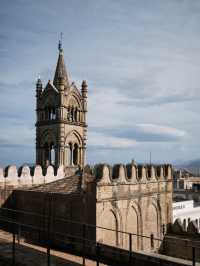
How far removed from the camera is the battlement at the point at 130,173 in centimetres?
1566

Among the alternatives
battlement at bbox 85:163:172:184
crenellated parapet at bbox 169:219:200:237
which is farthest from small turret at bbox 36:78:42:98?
crenellated parapet at bbox 169:219:200:237

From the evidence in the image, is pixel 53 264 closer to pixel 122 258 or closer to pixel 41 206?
pixel 122 258

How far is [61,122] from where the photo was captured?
35.4m

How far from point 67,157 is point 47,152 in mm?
2690

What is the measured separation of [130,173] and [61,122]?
18.3m

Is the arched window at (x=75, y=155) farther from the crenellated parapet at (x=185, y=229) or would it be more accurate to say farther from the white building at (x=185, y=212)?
the crenellated parapet at (x=185, y=229)

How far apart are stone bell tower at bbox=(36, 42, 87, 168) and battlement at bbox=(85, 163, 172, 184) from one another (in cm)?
1441

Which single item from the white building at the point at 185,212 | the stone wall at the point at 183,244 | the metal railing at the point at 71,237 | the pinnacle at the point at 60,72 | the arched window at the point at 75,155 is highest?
the pinnacle at the point at 60,72

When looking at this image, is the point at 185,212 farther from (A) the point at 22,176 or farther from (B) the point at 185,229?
(A) the point at 22,176

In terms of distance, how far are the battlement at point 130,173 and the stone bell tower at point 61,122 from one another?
14.4 meters

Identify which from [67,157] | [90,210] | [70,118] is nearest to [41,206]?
[90,210]

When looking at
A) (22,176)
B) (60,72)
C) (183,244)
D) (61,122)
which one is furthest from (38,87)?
(183,244)

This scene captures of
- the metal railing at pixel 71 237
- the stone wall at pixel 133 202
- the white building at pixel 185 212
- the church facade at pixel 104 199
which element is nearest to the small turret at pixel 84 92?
the church facade at pixel 104 199

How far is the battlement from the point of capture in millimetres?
15664
